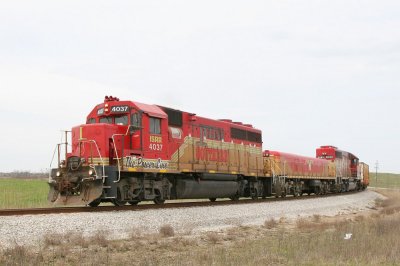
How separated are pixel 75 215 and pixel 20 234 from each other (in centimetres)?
261

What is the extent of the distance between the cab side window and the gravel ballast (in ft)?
9.94

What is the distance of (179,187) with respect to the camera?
1988cm

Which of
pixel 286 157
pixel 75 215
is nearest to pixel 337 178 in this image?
pixel 286 157

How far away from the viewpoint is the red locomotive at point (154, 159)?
16.0m

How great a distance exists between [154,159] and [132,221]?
4148mm

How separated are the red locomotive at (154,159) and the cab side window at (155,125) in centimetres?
4

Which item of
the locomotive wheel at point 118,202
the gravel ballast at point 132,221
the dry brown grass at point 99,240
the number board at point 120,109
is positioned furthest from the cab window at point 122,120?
the dry brown grass at point 99,240

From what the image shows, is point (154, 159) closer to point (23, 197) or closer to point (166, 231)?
point (166, 231)

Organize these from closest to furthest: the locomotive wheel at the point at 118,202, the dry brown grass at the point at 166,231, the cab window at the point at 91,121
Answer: the dry brown grass at the point at 166,231 → the locomotive wheel at the point at 118,202 → the cab window at the point at 91,121

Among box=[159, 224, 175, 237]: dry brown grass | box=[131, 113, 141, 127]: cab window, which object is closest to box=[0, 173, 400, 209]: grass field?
box=[131, 113, 141, 127]: cab window

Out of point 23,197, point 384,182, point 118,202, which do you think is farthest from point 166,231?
point 384,182

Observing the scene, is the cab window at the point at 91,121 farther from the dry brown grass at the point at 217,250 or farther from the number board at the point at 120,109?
the dry brown grass at the point at 217,250

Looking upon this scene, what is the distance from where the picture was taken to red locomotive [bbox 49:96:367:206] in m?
16.0

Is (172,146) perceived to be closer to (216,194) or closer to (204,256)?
(216,194)
